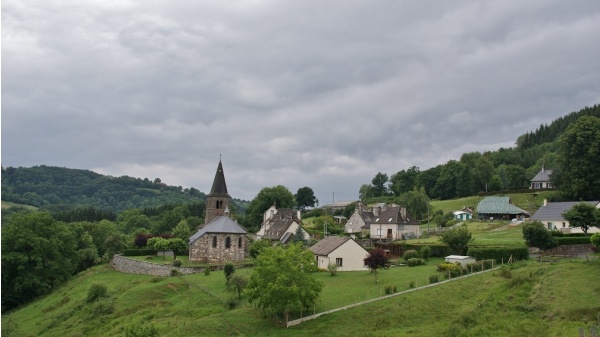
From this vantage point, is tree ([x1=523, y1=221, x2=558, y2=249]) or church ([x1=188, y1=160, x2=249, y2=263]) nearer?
tree ([x1=523, y1=221, x2=558, y2=249])

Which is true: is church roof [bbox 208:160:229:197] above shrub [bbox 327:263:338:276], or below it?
above

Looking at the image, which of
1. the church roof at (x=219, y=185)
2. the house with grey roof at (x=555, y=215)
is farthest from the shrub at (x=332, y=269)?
the church roof at (x=219, y=185)

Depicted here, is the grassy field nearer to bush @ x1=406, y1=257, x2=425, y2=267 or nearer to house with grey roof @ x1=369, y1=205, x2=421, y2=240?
bush @ x1=406, y1=257, x2=425, y2=267

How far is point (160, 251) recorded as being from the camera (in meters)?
73.2

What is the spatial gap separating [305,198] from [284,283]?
11381 cm

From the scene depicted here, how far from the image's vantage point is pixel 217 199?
85.6 m

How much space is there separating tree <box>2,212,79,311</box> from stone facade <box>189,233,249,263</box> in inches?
715

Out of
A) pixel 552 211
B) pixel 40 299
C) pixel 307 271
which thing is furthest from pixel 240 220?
pixel 307 271

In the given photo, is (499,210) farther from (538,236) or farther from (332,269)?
(332,269)

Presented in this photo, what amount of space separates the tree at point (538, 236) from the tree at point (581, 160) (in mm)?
32933

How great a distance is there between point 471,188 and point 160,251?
72.2 meters

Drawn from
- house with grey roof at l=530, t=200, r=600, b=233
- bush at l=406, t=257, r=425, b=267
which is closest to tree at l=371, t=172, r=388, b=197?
house with grey roof at l=530, t=200, r=600, b=233

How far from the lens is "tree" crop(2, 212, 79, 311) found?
63469mm

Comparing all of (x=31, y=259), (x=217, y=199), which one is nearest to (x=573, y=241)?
(x=217, y=199)
